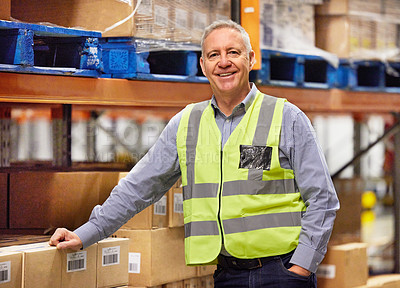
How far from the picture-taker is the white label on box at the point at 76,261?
301 centimetres

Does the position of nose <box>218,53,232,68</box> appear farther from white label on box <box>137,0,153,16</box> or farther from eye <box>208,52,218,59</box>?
white label on box <box>137,0,153,16</box>

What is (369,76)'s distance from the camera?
5.74m

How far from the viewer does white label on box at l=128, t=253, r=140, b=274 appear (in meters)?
3.67

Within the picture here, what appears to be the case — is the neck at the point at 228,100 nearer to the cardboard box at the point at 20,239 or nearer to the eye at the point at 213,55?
the eye at the point at 213,55

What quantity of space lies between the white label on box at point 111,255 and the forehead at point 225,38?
3.83 feet

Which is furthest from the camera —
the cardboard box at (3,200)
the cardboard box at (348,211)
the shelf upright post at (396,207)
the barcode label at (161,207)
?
the shelf upright post at (396,207)

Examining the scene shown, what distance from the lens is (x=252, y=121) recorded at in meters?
2.98

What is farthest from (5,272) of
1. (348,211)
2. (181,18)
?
(348,211)

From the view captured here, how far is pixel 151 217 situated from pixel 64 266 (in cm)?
82

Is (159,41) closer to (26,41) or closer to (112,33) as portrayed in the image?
(112,33)

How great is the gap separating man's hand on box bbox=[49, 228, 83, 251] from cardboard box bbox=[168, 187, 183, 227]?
880 mm

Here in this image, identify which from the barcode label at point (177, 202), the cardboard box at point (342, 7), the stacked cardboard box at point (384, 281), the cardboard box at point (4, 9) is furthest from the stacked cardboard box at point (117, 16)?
the stacked cardboard box at point (384, 281)

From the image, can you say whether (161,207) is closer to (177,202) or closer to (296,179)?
(177,202)

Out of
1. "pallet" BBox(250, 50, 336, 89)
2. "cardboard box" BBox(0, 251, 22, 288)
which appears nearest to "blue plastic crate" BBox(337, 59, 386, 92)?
"pallet" BBox(250, 50, 336, 89)
